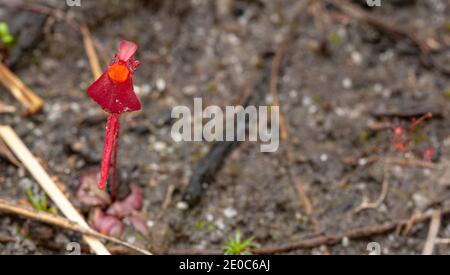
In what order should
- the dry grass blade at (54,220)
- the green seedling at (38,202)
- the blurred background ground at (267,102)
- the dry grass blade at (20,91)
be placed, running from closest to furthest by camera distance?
the dry grass blade at (54,220) → the green seedling at (38,202) → the blurred background ground at (267,102) → the dry grass blade at (20,91)

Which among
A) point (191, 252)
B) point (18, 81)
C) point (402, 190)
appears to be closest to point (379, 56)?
point (402, 190)

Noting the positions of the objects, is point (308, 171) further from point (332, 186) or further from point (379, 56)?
point (379, 56)

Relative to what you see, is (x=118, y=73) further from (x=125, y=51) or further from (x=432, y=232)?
(x=432, y=232)

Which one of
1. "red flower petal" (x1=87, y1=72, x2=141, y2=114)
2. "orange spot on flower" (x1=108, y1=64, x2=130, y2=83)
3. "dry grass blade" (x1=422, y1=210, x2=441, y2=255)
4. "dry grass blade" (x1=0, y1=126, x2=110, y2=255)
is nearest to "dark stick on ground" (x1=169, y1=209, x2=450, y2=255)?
"dry grass blade" (x1=422, y1=210, x2=441, y2=255)

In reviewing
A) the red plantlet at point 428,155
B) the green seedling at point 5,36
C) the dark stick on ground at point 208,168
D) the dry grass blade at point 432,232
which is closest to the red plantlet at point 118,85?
the dark stick on ground at point 208,168

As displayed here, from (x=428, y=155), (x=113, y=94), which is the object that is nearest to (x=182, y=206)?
(x=113, y=94)

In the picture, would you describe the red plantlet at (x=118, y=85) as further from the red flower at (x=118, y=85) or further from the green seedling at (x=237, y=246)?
the green seedling at (x=237, y=246)
